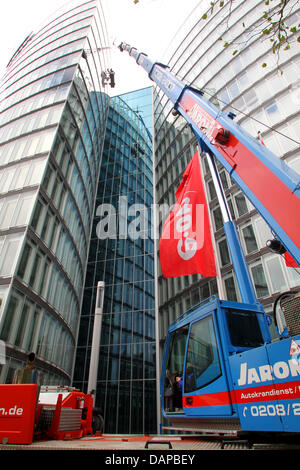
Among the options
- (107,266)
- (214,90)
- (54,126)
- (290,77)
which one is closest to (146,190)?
(107,266)

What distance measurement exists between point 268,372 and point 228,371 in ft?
3.84

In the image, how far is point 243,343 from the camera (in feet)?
16.0

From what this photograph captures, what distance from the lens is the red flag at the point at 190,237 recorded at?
7738 millimetres

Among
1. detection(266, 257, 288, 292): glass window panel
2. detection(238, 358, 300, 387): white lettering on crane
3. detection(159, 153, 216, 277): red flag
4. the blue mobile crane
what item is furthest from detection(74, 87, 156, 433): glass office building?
detection(238, 358, 300, 387): white lettering on crane

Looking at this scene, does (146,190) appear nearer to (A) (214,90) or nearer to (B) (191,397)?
(A) (214,90)

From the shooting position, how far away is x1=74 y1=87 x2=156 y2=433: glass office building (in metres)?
25.9

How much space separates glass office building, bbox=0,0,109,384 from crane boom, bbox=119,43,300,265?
12.3 m

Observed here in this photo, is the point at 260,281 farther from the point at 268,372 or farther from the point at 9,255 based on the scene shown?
the point at 268,372

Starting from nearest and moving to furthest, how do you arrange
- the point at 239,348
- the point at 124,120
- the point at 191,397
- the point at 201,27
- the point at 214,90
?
the point at 239,348 < the point at 191,397 < the point at 214,90 < the point at 201,27 < the point at 124,120

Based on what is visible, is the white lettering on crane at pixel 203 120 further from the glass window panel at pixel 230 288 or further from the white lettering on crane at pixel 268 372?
the glass window panel at pixel 230 288

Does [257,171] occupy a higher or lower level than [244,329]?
higher

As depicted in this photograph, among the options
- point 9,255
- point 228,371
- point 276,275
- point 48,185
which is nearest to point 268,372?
point 228,371

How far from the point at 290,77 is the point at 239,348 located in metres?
21.4

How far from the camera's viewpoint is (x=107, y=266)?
32.2 m
